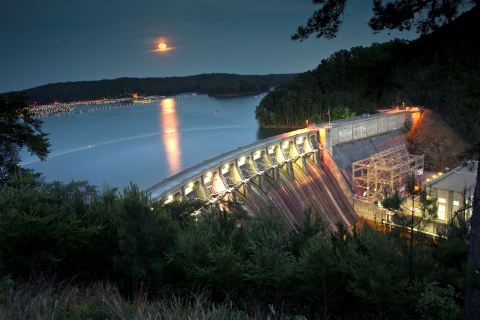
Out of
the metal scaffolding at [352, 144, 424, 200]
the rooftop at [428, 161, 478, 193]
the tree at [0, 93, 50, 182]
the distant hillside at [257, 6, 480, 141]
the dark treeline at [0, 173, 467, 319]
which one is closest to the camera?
the distant hillside at [257, 6, 480, 141]

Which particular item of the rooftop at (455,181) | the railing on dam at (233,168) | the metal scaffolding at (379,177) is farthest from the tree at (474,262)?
the metal scaffolding at (379,177)

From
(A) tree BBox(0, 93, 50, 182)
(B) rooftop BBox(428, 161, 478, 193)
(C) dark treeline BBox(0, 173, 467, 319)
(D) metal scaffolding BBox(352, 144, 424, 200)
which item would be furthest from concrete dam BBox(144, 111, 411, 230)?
(C) dark treeline BBox(0, 173, 467, 319)

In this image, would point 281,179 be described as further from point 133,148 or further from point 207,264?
point 133,148

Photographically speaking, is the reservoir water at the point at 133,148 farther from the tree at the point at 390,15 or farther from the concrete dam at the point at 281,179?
the tree at the point at 390,15

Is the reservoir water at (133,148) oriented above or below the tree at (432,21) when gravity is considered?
below

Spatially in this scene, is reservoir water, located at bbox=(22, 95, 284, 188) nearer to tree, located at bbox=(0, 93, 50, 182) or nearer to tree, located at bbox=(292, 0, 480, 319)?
tree, located at bbox=(0, 93, 50, 182)

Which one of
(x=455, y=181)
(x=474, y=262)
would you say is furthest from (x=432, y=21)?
(x=455, y=181)
